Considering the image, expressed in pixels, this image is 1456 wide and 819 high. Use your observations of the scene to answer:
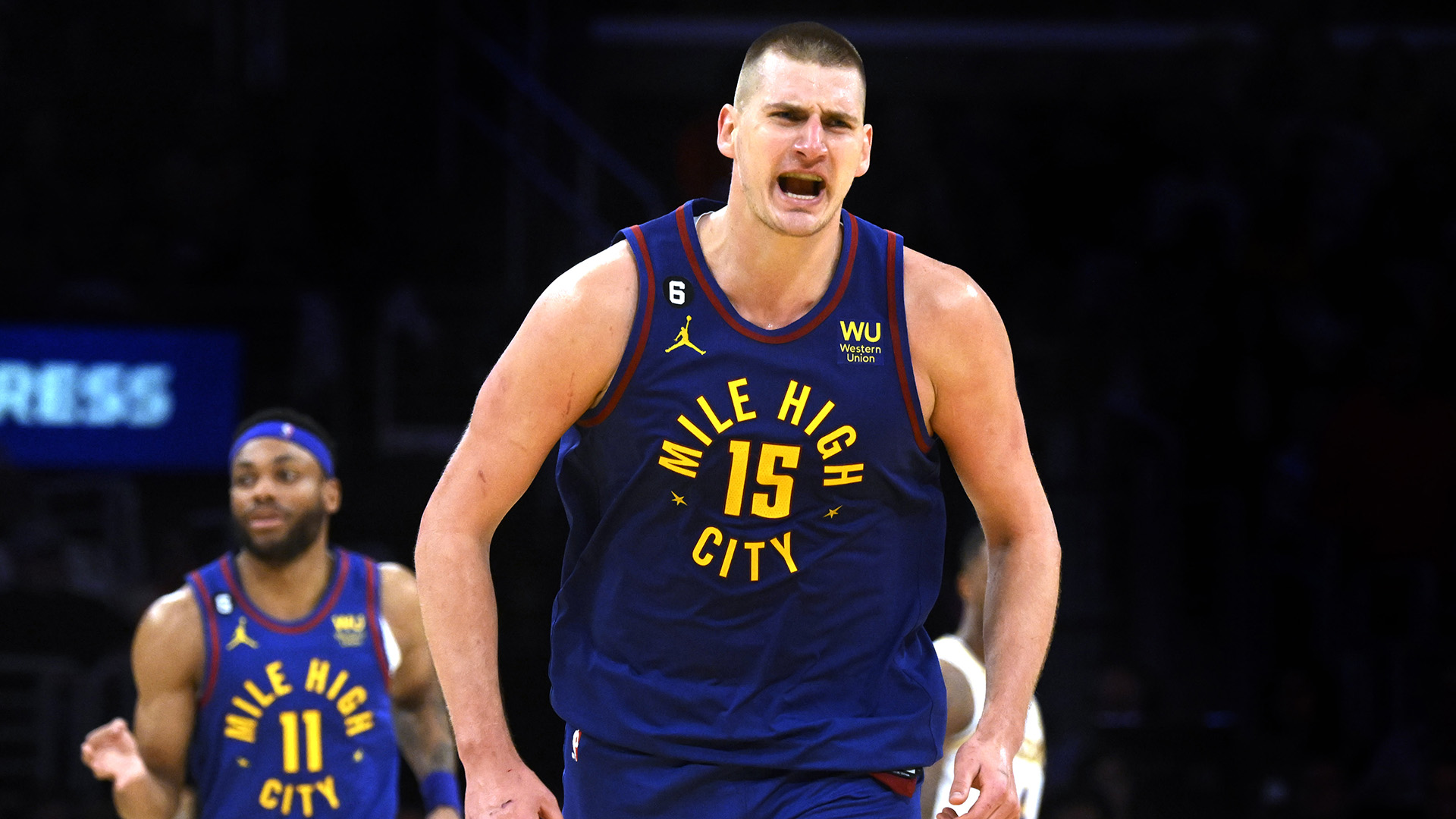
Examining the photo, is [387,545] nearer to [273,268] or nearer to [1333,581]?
[273,268]

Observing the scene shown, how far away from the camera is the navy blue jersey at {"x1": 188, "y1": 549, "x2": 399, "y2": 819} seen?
202 inches

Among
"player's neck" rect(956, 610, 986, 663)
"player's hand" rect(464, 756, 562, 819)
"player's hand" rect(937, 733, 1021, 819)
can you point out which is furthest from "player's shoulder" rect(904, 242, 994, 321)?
"player's neck" rect(956, 610, 986, 663)

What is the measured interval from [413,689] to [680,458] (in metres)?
3.09

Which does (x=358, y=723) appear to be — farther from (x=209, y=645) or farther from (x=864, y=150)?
(x=864, y=150)

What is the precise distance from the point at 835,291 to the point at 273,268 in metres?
6.88

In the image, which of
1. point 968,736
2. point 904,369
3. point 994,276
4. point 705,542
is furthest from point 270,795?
point 994,276

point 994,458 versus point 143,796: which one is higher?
point 994,458

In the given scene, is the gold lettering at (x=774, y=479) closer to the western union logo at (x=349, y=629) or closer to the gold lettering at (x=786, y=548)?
the gold lettering at (x=786, y=548)

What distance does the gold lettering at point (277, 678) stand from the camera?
522 centimetres

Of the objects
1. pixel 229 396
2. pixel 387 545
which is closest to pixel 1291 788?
pixel 387 545

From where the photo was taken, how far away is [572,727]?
288cm

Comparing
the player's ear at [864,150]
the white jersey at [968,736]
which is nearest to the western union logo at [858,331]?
the player's ear at [864,150]

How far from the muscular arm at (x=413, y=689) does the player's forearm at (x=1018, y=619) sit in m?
2.92

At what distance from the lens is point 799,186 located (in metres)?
2.77
